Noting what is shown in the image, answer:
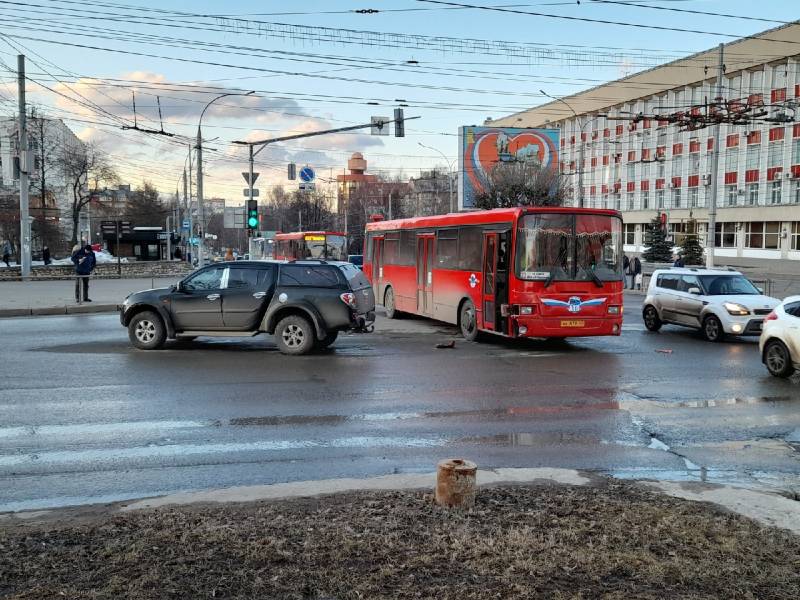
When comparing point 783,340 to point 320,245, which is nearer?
point 783,340

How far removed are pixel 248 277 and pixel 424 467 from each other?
28.0 ft

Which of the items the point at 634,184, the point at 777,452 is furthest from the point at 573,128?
the point at 777,452

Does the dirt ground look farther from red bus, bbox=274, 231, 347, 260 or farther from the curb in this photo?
red bus, bbox=274, 231, 347, 260

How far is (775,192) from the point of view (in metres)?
60.2

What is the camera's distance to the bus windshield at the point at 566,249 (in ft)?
50.4

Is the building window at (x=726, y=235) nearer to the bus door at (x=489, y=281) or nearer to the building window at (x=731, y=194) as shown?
the building window at (x=731, y=194)

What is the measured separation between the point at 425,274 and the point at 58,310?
11.2m

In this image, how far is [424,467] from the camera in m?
7.07

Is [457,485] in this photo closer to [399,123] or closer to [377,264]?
[377,264]

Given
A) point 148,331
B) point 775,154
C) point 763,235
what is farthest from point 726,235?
point 148,331

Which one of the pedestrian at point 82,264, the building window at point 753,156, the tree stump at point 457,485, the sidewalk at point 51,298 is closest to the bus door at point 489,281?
the tree stump at point 457,485

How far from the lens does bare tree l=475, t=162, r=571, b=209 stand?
56969 mm

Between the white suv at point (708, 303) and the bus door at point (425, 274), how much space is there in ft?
18.5

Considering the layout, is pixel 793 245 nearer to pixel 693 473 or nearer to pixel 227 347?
pixel 227 347
